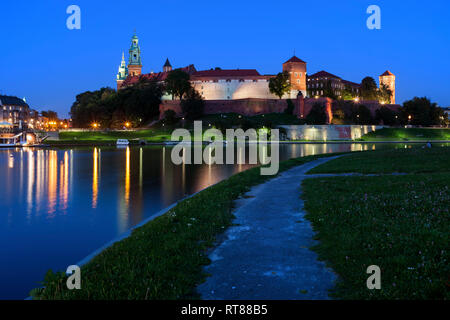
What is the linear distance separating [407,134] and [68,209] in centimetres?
8735

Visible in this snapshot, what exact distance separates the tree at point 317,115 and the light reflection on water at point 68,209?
68648 mm

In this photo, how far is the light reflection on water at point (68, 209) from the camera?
895cm

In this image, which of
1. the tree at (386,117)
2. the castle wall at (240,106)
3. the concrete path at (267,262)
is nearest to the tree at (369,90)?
the tree at (386,117)

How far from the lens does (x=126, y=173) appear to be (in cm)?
2681

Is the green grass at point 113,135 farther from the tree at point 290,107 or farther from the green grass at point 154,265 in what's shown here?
the green grass at point 154,265

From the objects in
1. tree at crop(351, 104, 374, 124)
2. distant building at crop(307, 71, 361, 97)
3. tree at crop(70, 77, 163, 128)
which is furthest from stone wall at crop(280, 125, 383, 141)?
distant building at crop(307, 71, 361, 97)

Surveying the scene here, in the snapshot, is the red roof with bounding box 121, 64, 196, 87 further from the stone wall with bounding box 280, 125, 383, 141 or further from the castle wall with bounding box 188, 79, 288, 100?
the stone wall with bounding box 280, 125, 383, 141

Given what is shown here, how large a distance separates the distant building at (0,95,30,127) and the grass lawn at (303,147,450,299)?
12537 centimetres

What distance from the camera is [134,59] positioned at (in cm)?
15712

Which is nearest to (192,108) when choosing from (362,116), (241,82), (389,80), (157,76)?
(241,82)

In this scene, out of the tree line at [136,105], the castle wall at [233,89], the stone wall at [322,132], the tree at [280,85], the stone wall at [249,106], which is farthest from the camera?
A: the castle wall at [233,89]

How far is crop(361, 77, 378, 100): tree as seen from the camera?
11400cm

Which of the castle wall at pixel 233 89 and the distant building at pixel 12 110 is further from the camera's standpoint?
the distant building at pixel 12 110

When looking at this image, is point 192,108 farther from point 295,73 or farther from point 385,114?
point 385,114
